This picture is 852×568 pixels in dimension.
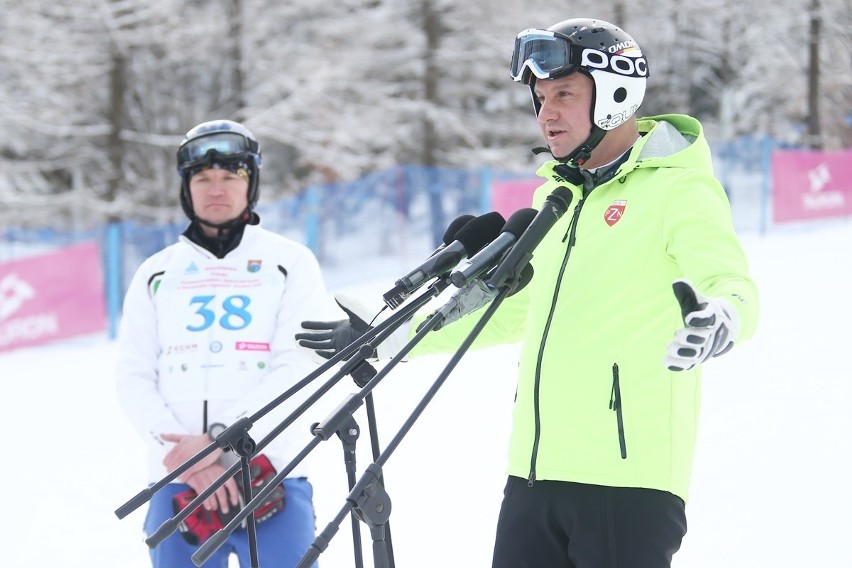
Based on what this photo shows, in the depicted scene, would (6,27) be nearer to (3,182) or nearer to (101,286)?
(3,182)

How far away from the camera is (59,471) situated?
280 inches

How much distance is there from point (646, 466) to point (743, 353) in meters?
6.65

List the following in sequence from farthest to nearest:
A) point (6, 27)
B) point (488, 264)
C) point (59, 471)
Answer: point (6, 27) < point (59, 471) < point (488, 264)

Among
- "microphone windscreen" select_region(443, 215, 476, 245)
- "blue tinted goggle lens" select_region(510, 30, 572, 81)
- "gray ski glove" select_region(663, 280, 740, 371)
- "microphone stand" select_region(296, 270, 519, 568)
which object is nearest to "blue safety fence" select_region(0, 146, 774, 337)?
"blue tinted goggle lens" select_region(510, 30, 572, 81)

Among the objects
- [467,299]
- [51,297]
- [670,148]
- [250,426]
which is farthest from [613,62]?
[51,297]

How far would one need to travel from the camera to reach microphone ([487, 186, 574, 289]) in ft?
7.14

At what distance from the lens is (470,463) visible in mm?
6508

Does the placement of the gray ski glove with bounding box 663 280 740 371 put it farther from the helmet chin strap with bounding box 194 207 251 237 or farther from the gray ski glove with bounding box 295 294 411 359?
the helmet chin strap with bounding box 194 207 251 237

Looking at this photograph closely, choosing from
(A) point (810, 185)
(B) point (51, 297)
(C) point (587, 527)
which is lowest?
(B) point (51, 297)

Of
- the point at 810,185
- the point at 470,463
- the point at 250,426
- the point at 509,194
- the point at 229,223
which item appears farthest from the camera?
the point at 810,185

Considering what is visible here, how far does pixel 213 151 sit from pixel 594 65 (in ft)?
4.92

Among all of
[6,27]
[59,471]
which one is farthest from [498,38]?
[59,471]

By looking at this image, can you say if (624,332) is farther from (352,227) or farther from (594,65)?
(352,227)

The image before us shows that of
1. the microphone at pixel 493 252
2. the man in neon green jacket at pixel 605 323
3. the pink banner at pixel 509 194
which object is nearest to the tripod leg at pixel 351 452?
the microphone at pixel 493 252
